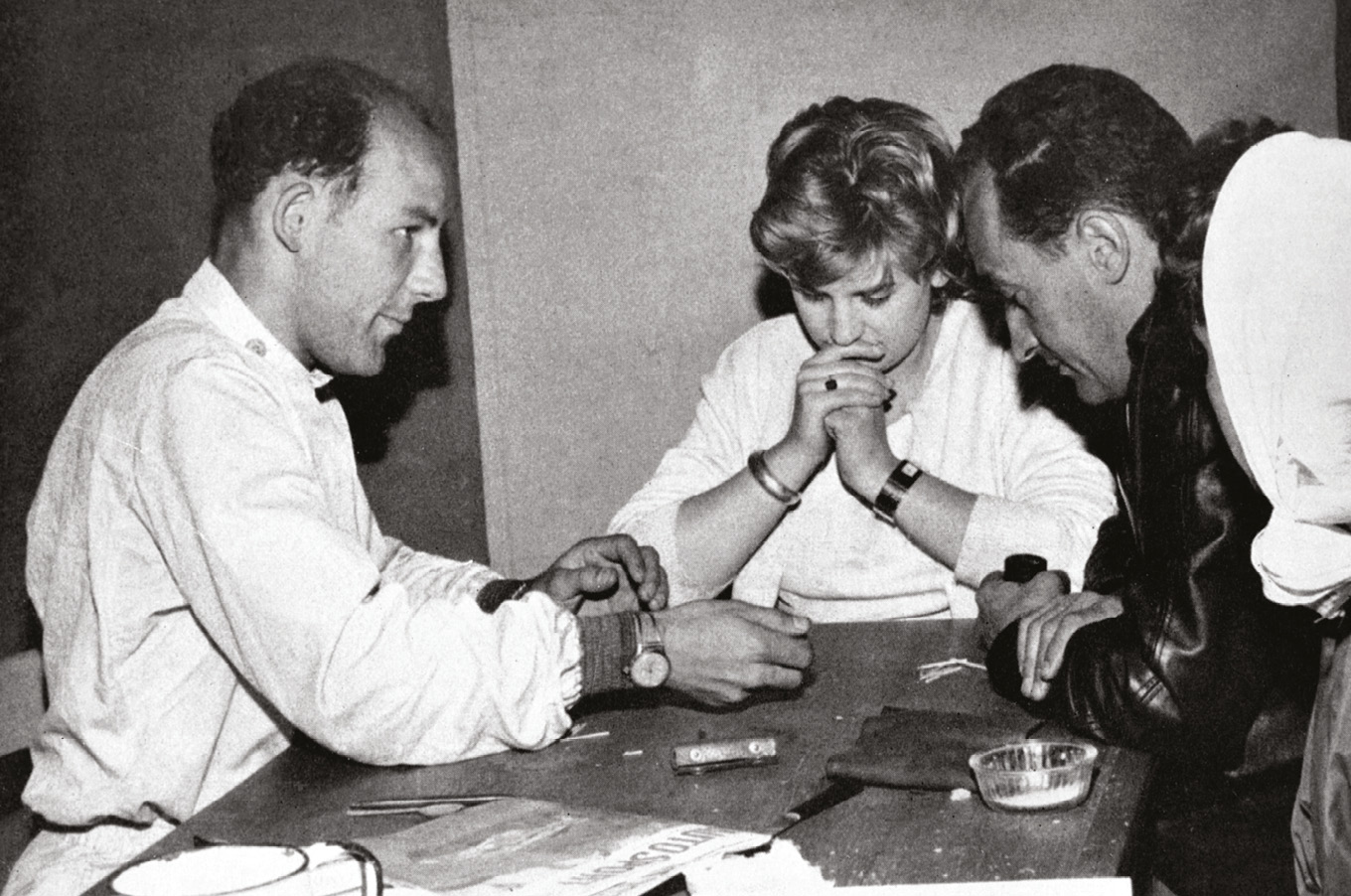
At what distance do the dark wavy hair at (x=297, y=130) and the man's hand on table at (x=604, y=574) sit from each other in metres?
0.79

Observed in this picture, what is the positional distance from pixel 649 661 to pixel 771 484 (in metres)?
0.92

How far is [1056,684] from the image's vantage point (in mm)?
2029

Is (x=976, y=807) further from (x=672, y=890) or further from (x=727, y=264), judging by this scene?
(x=727, y=264)

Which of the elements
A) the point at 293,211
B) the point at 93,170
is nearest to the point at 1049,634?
the point at 293,211

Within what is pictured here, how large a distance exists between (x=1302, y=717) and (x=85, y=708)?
1.77 m

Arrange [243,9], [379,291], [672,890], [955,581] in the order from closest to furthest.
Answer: [672,890], [379,291], [955,581], [243,9]

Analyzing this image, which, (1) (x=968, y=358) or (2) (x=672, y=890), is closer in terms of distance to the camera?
(2) (x=672, y=890)

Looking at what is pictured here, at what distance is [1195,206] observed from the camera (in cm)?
202

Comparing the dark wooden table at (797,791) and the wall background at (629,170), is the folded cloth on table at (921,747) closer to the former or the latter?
the dark wooden table at (797,791)

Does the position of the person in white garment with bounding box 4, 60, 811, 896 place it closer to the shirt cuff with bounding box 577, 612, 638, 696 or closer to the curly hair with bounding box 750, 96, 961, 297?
the shirt cuff with bounding box 577, 612, 638, 696

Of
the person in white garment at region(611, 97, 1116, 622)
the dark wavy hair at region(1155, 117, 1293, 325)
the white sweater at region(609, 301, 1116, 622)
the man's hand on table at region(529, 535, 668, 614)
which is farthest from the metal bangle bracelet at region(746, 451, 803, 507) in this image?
the dark wavy hair at region(1155, 117, 1293, 325)

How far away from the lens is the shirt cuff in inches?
82.4

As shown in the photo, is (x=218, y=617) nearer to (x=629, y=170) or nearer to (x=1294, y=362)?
(x=1294, y=362)

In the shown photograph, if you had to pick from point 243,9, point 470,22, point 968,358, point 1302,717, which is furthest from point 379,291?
point 470,22
